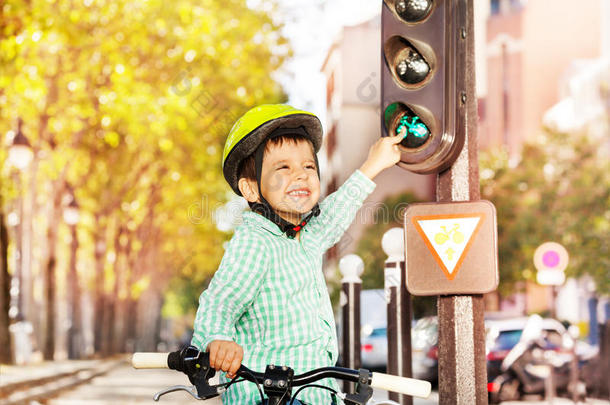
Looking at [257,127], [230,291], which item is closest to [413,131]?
[257,127]

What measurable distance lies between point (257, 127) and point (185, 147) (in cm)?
2122

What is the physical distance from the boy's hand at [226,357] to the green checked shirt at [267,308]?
0.44 ft

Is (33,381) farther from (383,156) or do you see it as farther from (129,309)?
(129,309)

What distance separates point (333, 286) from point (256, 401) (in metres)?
24.5

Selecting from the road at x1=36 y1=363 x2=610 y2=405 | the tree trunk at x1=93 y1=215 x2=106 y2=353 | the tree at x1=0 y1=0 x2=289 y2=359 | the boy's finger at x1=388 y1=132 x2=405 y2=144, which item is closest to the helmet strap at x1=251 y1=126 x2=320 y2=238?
the boy's finger at x1=388 y1=132 x2=405 y2=144

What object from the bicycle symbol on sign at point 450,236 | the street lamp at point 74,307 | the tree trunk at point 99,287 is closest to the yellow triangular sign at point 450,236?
the bicycle symbol on sign at point 450,236

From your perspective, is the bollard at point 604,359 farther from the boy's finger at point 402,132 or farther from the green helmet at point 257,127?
the green helmet at point 257,127

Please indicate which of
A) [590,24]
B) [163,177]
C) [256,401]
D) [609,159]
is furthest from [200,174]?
[590,24]

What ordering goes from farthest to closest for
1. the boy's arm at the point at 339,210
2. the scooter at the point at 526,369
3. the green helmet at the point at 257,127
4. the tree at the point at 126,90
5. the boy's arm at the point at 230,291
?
the tree at the point at 126,90 → the scooter at the point at 526,369 → the boy's arm at the point at 339,210 → the green helmet at the point at 257,127 → the boy's arm at the point at 230,291

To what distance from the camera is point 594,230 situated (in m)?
A: 29.8

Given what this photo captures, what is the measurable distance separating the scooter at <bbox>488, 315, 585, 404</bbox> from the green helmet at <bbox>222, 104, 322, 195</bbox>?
1180 centimetres

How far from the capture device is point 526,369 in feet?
47.9

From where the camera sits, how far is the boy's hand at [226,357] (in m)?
2.52

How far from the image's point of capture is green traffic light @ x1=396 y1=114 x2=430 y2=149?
3611 mm
